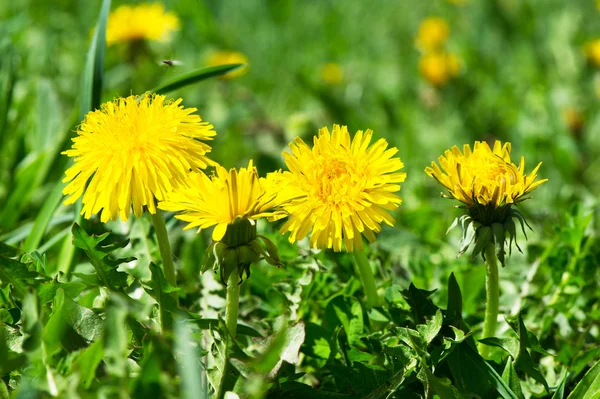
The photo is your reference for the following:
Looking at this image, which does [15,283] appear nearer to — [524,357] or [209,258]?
[209,258]

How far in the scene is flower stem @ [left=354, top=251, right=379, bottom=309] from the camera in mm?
1454

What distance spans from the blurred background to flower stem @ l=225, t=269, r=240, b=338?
1.36 ft

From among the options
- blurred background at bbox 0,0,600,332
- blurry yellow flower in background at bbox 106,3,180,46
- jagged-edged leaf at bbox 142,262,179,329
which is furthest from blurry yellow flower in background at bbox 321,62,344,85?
jagged-edged leaf at bbox 142,262,179,329

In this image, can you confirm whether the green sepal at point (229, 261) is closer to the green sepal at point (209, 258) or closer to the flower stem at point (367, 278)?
the green sepal at point (209, 258)

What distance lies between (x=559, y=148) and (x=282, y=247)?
173 centimetres

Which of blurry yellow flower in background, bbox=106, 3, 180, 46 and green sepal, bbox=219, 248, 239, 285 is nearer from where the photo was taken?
green sepal, bbox=219, 248, 239, 285

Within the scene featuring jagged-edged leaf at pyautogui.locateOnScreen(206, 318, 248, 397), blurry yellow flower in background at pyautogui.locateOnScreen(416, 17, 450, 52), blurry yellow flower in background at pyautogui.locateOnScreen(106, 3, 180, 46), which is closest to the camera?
jagged-edged leaf at pyautogui.locateOnScreen(206, 318, 248, 397)

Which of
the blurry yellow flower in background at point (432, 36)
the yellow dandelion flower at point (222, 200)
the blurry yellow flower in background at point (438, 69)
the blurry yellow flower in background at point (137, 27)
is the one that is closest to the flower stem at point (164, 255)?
the yellow dandelion flower at point (222, 200)

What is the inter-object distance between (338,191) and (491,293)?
37 cm

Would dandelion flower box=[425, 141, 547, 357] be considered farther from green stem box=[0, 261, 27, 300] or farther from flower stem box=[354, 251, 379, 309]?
green stem box=[0, 261, 27, 300]

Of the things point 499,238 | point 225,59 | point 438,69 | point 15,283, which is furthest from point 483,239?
point 225,59

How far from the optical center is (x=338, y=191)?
1.26 metres

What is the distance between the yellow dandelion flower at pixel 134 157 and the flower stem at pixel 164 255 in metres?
0.08

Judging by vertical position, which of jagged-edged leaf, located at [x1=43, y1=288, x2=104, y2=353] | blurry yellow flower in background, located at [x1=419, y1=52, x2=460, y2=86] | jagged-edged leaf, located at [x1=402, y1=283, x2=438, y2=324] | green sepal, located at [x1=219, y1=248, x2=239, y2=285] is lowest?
jagged-edged leaf, located at [x1=43, y1=288, x2=104, y2=353]
